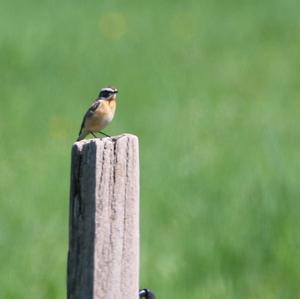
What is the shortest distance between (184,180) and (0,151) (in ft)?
7.37

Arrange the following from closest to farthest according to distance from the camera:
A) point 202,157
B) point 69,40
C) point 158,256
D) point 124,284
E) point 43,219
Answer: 1. point 124,284
2. point 158,256
3. point 43,219
4. point 202,157
5. point 69,40

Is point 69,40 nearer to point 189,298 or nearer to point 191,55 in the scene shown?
point 191,55

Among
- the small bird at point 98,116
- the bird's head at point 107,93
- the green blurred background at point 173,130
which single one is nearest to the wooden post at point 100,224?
the small bird at point 98,116

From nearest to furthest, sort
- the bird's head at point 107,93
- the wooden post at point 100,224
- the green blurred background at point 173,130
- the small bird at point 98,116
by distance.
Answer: the wooden post at point 100,224 → the small bird at point 98,116 → the bird's head at point 107,93 → the green blurred background at point 173,130

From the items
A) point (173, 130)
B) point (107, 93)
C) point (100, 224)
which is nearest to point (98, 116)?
point (107, 93)

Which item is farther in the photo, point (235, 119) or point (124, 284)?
point (235, 119)

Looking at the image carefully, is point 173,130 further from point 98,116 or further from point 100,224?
point 100,224

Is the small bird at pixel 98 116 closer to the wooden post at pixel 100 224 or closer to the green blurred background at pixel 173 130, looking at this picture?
the wooden post at pixel 100 224

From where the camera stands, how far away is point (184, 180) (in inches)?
390

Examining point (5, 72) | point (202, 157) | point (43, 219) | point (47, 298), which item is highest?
point (5, 72)

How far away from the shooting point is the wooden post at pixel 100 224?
10.4 feet

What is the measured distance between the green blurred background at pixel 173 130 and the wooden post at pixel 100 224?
14.3 ft

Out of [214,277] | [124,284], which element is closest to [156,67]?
[214,277]

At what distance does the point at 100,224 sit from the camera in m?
3.18
